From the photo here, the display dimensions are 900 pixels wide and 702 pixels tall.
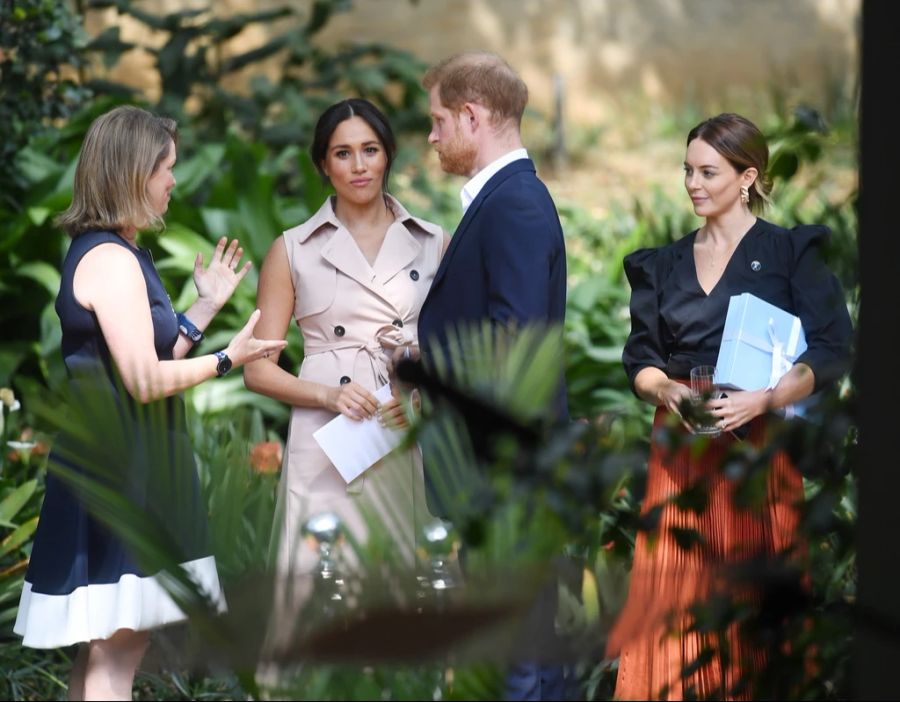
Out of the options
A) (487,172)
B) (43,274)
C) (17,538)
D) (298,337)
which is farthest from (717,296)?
(43,274)

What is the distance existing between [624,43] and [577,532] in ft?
33.9

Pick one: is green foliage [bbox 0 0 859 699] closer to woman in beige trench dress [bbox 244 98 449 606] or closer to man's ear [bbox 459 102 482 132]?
woman in beige trench dress [bbox 244 98 449 606]

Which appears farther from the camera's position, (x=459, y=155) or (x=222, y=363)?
(x=459, y=155)

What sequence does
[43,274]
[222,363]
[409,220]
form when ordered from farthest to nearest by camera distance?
[43,274] < [409,220] < [222,363]

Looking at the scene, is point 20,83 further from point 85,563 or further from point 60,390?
point 60,390

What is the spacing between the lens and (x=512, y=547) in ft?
5.21

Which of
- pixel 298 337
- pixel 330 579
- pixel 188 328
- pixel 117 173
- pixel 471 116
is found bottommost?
pixel 330 579

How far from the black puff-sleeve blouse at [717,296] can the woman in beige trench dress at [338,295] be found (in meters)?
0.54

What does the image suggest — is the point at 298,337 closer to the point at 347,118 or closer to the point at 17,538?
the point at 17,538

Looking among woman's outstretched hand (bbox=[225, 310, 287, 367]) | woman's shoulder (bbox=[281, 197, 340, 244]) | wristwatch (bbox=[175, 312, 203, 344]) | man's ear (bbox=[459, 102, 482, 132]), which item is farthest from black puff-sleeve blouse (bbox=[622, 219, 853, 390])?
wristwatch (bbox=[175, 312, 203, 344])

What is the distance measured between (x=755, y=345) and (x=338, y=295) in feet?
3.27

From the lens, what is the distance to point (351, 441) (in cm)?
320

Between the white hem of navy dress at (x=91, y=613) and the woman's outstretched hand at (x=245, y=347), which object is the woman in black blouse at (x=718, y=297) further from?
the white hem of navy dress at (x=91, y=613)

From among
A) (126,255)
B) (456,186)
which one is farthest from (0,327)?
(456,186)
